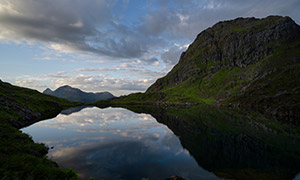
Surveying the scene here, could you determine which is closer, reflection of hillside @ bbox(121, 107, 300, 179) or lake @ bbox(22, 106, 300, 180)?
lake @ bbox(22, 106, 300, 180)

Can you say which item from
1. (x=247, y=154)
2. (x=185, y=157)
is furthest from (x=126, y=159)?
(x=247, y=154)

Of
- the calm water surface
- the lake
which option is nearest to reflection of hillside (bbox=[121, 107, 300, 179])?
the lake

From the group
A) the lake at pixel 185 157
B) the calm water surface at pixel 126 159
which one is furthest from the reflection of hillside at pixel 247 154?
the calm water surface at pixel 126 159

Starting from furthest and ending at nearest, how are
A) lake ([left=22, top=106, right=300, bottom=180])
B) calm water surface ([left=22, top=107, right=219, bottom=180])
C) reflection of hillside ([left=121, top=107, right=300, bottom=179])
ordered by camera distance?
reflection of hillside ([left=121, top=107, right=300, bottom=179])
lake ([left=22, top=106, right=300, bottom=180])
calm water surface ([left=22, top=107, right=219, bottom=180])

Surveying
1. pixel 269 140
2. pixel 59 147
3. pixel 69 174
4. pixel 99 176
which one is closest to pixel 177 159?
pixel 99 176

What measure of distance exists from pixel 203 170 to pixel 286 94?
456 feet

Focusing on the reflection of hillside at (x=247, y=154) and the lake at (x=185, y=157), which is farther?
the reflection of hillside at (x=247, y=154)

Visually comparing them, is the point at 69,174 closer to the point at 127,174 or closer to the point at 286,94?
the point at 127,174

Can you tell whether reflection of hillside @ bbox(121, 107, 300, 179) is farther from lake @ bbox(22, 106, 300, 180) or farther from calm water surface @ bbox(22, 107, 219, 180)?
calm water surface @ bbox(22, 107, 219, 180)

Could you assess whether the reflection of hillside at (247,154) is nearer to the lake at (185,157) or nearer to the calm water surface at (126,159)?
the lake at (185,157)

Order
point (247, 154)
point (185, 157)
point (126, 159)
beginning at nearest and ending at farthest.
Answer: point (126, 159) → point (185, 157) → point (247, 154)

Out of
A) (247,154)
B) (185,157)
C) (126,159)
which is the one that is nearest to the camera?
(126,159)

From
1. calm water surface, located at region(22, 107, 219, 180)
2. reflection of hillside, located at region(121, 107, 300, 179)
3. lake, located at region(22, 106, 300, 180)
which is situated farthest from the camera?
reflection of hillside, located at region(121, 107, 300, 179)

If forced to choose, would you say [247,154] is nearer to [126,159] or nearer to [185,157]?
[185,157]
